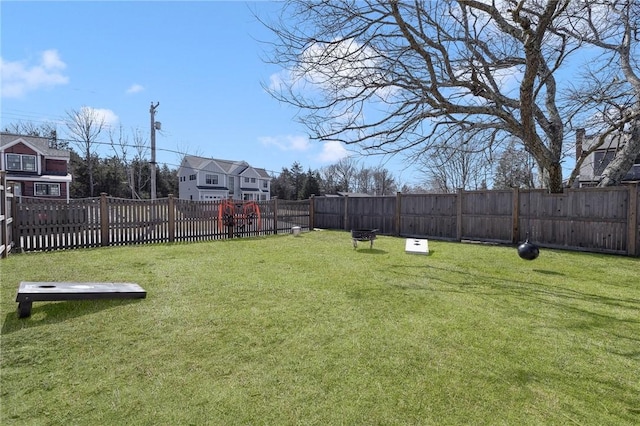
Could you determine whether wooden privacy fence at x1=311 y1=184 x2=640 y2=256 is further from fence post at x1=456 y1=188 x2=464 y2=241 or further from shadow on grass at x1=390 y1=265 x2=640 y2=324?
shadow on grass at x1=390 y1=265 x2=640 y2=324

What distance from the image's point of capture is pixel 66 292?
135 inches

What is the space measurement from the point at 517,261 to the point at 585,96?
4.83 meters

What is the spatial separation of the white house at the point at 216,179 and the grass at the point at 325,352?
29352 millimetres

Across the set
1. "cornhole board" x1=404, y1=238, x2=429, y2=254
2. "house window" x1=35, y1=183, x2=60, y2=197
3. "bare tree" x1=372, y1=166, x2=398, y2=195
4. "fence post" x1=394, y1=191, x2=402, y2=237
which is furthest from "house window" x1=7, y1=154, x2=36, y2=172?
"bare tree" x1=372, y1=166, x2=398, y2=195

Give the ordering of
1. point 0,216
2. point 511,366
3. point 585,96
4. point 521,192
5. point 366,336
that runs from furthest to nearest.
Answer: point 521,192 → point 585,96 → point 0,216 → point 366,336 → point 511,366

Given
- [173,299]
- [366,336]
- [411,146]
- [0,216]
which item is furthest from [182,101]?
[366,336]

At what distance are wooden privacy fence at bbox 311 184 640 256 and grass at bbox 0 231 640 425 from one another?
358 centimetres

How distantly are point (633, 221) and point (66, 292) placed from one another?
35.5 ft

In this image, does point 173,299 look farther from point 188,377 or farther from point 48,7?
point 48,7

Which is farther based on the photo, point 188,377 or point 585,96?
point 585,96

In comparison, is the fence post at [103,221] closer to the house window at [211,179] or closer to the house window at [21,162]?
the house window at [21,162]

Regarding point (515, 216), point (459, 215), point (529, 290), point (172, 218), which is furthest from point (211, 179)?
point (529, 290)

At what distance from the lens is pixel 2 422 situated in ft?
5.72

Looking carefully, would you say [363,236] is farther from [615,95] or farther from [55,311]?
[615,95]
